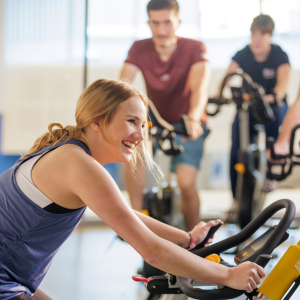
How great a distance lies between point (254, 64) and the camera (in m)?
4.18

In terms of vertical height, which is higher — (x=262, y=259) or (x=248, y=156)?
(x=262, y=259)

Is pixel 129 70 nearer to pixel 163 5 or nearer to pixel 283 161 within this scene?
pixel 163 5

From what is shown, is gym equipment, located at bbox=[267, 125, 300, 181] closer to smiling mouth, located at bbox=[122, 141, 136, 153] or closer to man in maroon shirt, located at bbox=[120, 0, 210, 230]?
man in maroon shirt, located at bbox=[120, 0, 210, 230]

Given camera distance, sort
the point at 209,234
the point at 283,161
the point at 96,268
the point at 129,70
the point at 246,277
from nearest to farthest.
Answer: the point at 246,277, the point at 209,234, the point at 96,268, the point at 283,161, the point at 129,70

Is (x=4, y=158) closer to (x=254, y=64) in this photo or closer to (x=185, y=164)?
(x=185, y=164)

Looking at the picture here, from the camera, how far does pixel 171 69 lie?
3.97 metres

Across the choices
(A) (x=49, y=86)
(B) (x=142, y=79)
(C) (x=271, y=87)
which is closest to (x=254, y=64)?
(C) (x=271, y=87)

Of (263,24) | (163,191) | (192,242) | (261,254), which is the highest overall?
(263,24)

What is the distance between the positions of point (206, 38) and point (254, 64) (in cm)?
57

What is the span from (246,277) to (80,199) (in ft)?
1.70

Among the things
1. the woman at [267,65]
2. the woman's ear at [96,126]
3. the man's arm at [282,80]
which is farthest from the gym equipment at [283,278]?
the man's arm at [282,80]

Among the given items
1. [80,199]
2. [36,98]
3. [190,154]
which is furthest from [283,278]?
[36,98]

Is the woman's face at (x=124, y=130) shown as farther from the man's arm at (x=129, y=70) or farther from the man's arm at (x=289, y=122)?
the man's arm at (x=289, y=122)

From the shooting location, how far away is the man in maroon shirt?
3.84 m
